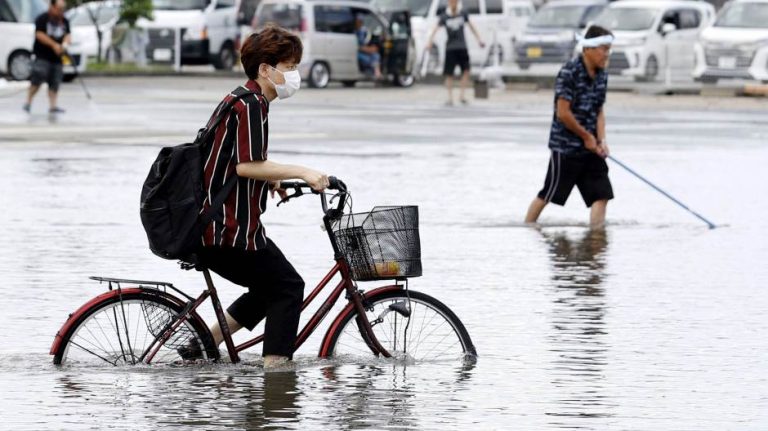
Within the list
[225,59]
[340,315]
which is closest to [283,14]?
[225,59]

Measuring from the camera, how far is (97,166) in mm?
18906

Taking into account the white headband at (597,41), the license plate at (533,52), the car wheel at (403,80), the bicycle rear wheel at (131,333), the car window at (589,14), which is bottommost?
the car wheel at (403,80)

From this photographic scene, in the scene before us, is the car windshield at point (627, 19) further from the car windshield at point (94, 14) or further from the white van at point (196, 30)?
the car windshield at point (94, 14)

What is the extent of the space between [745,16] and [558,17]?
711 cm

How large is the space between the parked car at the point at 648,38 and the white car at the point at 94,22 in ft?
37.2

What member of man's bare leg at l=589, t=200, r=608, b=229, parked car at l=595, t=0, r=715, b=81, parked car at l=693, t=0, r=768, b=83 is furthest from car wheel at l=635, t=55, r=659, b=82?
man's bare leg at l=589, t=200, r=608, b=229

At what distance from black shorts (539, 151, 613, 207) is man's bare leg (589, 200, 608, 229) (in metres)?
0.04

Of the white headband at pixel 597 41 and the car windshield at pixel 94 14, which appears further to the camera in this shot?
the car windshield at pixel 94 14

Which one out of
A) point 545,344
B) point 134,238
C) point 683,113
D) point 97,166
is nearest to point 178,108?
point 683,113

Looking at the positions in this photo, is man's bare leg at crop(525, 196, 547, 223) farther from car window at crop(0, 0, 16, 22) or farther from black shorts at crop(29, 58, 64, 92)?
car window at crop(0, 0, 16, 22)

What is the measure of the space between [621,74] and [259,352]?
1153 inches

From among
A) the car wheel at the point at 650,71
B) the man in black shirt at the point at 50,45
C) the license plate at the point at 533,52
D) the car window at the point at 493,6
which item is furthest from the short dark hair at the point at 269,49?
the car window at the point at 493,6

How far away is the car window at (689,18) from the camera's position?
1529 inches

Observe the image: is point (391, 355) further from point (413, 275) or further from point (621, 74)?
point (621, 74)
